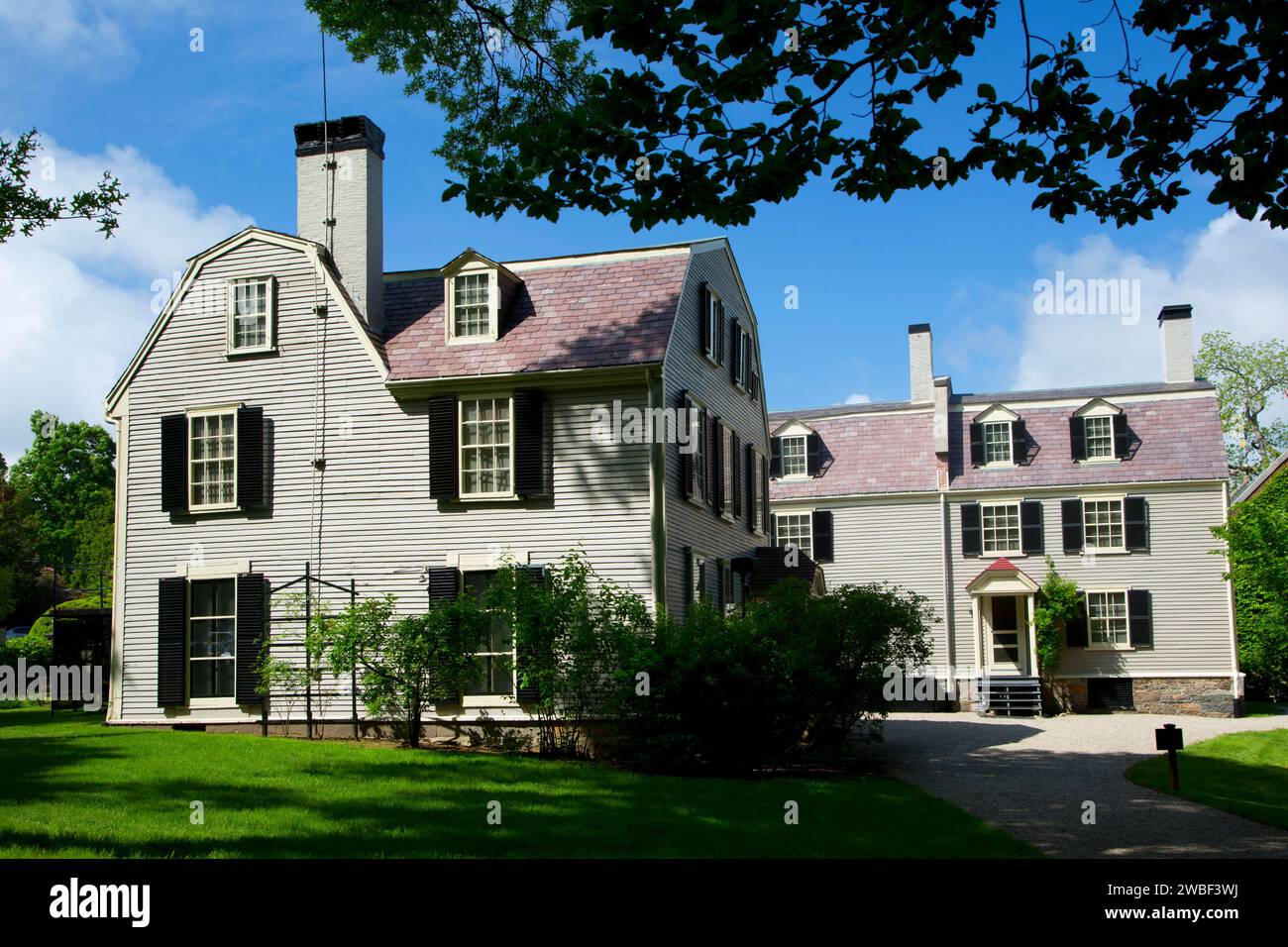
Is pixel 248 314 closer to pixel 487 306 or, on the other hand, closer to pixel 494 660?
pixel 487 306

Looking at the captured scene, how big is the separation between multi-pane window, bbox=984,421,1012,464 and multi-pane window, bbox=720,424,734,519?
43.8 ft

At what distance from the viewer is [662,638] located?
52.0 feet

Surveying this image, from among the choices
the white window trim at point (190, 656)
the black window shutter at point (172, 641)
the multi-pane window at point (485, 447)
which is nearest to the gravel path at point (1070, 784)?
the multi-pane window at point (485, 447)

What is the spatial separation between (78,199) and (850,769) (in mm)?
13806

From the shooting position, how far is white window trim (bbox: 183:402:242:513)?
64.2 ft

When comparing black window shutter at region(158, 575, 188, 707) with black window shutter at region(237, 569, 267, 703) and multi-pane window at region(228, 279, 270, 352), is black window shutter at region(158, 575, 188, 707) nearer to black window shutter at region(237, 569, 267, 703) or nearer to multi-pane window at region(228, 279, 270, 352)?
black window shutter at region(237, 569, 267, 703)

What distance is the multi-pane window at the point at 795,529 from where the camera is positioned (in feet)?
113

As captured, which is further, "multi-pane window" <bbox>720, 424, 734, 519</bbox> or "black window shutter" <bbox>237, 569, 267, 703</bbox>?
"multi-pane window" <bbox>720, 424, 734, 519</bbox>

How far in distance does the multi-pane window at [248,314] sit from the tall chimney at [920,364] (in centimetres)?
2164

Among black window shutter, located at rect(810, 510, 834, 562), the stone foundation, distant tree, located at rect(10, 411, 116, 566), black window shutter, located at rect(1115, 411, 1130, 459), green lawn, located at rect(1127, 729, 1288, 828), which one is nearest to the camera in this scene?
green lawn, located at rect(1127, 729, 1288, 828)

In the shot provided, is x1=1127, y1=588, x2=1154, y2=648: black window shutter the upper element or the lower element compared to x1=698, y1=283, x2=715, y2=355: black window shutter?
lower

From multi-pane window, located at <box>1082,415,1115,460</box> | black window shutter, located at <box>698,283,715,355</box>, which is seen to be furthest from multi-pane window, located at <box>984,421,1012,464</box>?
black window shutter, located at <box>698,283,715,355</box>

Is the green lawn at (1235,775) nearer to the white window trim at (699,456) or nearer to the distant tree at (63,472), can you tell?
the white window trim at (699,456)
